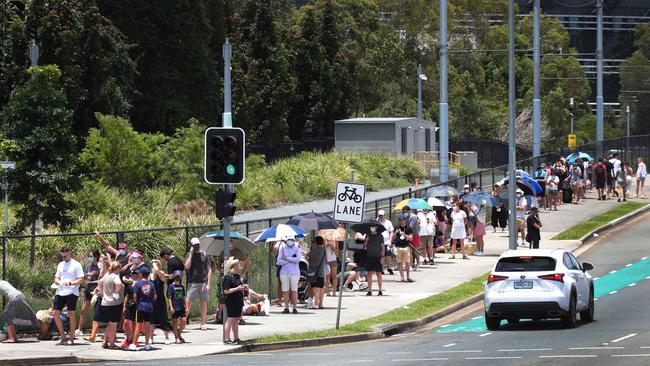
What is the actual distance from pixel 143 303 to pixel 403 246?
12478 mm

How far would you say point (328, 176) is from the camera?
199ft

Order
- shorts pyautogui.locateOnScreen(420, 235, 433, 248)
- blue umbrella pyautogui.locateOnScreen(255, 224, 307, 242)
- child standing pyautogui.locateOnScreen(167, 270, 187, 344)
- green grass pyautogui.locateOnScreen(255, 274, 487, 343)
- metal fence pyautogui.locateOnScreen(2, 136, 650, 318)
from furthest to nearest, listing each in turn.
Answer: shorts pyautogui.locateOnScreen(420, 235, 433, 248) → blue umbrella pyautogui.locateOnScreen(255, 224, 307, 242) → metal fence pyautogui.locateOnScreen(2, 136, 650, 318) → green grass pyautogui.locateOnScreen(255, 274, 487, 343) → child standing pyautogui.locateOnScreen(167, 270, 187, 344)

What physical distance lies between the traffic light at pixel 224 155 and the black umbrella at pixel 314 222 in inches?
350

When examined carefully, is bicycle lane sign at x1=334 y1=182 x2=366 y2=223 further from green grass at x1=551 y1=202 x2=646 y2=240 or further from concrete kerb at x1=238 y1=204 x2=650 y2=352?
green grass at x1=551 y1=202 x2=646 y2=240

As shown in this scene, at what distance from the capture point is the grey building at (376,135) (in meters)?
70.1

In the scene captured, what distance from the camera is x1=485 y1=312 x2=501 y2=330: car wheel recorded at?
27.4 meters

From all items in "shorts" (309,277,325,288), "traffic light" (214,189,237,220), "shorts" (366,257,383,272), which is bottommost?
"shorts" (309,277,325,288)

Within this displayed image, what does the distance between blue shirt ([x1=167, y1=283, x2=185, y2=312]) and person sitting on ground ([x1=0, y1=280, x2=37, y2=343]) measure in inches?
110

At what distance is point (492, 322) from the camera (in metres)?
27.6

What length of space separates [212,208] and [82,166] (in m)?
15.9

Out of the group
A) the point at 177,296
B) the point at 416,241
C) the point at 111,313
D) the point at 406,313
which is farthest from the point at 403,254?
the point at 111,313

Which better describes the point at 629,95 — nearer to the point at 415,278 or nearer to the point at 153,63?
the point at 153,63

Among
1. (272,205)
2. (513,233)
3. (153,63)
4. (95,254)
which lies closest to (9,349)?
(95,254)

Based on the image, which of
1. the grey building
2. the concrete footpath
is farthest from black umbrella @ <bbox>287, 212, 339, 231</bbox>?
the grey building
